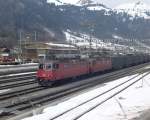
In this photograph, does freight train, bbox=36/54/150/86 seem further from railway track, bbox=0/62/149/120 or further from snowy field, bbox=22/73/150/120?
snowy field, bbox=22/73/150/120

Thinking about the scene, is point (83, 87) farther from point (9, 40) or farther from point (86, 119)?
point (9, 40)

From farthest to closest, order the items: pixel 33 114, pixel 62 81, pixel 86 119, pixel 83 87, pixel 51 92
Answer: pixel 62 81
pixel 83 87
pixel 51 92
pixel 33 114
pixel 86 119

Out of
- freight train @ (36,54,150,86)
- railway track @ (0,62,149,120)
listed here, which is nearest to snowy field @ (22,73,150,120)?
railway track @ (0,62,149,120)

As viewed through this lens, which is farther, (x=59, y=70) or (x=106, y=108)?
(x=59, y=70)

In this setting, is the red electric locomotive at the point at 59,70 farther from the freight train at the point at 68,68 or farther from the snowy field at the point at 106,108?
the snowy field at the point at 106,108

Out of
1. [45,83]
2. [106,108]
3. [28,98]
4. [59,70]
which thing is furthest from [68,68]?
[106,108]

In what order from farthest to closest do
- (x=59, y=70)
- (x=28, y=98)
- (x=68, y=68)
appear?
(x=68, y=68) < (x=59, y=70) < (x=28, y=98)

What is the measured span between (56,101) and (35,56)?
92.0 metres

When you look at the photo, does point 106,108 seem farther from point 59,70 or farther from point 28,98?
point 59,70

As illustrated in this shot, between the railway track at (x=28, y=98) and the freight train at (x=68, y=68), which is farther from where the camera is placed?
the freight train at (x=68, y=68)

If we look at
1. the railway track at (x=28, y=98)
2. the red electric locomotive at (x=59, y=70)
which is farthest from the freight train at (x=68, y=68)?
the railway track at (x=28, y=98)

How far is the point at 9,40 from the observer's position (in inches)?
6594

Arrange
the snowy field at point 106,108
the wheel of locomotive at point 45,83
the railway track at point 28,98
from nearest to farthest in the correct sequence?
the snowy field at point 106,108
the railway track at point 28,98
the wheel of locomotive at point 45,83

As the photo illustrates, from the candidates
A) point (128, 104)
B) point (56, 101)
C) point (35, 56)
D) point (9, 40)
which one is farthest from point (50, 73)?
point (9, 40)
